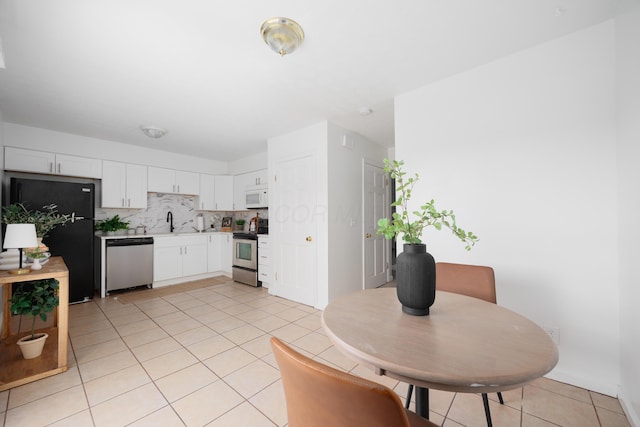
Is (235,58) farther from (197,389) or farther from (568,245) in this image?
(568,245)

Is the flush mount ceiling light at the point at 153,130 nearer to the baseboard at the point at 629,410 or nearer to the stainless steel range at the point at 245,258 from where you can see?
the stainless steel range at the point at 245,258

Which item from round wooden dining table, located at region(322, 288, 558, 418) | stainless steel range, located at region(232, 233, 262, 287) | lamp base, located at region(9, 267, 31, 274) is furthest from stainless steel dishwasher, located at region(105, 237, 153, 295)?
round wooden dining table, located at region(322, 288, 558, 418)

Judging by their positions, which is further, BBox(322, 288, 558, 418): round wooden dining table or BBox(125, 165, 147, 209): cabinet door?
BBox(125, 165, 147, 209): cabinet door

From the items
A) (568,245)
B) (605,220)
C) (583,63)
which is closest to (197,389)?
(568,245)

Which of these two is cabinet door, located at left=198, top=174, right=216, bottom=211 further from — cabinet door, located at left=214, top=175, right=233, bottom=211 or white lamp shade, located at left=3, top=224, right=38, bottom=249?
white lamp shade, located at left=3, top=224, right=38, bottom=249

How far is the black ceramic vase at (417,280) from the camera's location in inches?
43.4

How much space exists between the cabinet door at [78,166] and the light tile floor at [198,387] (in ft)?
7.00

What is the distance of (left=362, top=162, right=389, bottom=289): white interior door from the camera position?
3.96 meters

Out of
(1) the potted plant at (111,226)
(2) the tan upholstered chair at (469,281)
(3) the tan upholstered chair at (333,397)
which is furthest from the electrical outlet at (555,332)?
(1) the potted plant at (111,226)

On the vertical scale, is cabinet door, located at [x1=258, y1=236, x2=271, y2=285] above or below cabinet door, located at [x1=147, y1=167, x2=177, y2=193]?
below

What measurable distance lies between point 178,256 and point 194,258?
0.98ft

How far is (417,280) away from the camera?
1.10 meters

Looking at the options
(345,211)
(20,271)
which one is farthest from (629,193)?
(20,271)

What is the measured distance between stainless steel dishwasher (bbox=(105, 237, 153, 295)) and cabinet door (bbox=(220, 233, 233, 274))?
126cm
